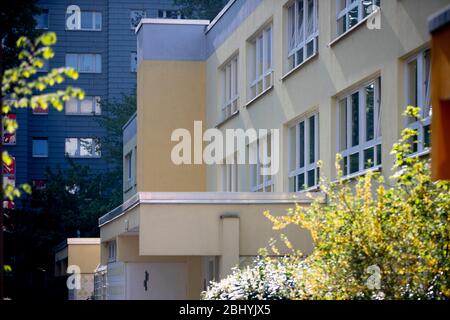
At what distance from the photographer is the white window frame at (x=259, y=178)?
28.8 metres

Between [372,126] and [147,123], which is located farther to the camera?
[147,123]

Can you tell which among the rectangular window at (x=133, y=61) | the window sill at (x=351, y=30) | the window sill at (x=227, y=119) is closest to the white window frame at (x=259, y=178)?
the window sill at (x=227, y=119)

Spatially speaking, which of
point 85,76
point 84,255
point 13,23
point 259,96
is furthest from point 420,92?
point 85,76

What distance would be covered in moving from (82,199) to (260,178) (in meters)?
26.1

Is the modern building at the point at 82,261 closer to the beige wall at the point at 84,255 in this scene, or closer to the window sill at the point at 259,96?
the beige wall at the point at 84,255

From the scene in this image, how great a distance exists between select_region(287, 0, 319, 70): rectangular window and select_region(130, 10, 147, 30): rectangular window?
131ft

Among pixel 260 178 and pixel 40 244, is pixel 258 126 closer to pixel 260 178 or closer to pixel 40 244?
pixel 260 178

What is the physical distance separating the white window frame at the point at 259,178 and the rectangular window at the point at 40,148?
39.3 m

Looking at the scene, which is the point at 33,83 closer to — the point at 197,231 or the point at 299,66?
the point at 197,231

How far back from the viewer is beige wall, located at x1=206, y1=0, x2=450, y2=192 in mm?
19656

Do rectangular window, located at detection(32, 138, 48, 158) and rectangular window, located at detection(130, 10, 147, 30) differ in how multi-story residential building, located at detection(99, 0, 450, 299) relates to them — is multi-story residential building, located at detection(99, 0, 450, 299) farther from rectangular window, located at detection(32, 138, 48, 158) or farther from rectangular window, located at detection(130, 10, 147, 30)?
rectangular window, located at detection(32, 138, 48, 158)

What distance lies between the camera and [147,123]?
36.8m
